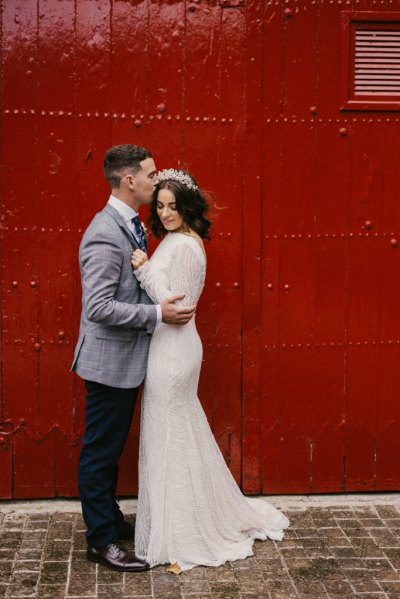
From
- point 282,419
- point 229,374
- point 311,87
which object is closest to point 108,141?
point 311,87

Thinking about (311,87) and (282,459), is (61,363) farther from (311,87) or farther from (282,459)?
(311,87)

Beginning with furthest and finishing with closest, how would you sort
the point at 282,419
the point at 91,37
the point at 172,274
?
the point at 282,419
the point at 91,37
the point at 172,274

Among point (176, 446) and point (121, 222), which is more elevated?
point (121, 222)

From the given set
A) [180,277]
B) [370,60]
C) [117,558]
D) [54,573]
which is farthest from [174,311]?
[370,60]

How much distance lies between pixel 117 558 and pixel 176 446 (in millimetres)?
665

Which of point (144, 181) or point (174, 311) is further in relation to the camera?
point (144, 181)

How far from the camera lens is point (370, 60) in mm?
5465

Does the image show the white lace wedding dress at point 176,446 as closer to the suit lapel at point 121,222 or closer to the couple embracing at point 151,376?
the couple embracing at point 151,376

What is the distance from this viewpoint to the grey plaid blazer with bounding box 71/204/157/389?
4535 mm

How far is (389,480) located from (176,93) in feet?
9.23

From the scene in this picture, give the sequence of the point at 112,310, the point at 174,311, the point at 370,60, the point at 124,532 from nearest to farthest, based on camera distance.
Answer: the point at 112,310 < the point at 174,311 < the point at 124,532 < the point at 370,60

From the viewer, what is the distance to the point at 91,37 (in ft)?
17.4

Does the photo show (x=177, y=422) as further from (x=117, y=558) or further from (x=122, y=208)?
(x=122, y=208)

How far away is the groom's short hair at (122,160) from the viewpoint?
15.4ft
